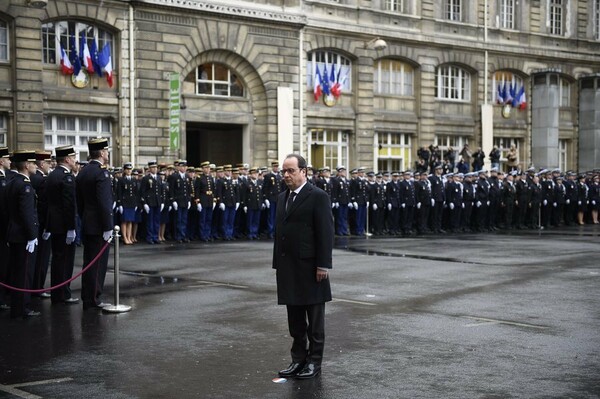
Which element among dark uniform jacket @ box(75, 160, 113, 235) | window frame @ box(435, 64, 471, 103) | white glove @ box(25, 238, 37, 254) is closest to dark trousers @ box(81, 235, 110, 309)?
dark uniform jacket @ box(75, 160, 113, 235)

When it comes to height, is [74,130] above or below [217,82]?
below

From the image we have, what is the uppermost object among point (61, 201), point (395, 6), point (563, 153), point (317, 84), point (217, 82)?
point (395, 6)

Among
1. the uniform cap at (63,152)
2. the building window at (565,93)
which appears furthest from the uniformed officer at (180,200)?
the building window at (565,93)

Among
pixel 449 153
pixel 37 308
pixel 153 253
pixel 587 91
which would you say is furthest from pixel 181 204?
pixel 587 91

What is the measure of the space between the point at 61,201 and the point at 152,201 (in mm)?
9854

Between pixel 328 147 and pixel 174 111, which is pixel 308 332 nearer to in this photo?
pixel 174 111

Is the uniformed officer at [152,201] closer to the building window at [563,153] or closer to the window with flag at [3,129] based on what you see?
the window with flag at [3,129]

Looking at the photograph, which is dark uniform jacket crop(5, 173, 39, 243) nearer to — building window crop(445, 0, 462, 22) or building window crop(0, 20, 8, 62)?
building window crop(0, 20, 8, 62)

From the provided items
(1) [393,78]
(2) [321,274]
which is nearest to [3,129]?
(1) [393,78]

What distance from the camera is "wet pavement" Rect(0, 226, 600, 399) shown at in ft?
23.9

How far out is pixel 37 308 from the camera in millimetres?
11469

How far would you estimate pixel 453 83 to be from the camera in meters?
40.2

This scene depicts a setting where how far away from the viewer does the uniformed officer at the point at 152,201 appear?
21.6 metres

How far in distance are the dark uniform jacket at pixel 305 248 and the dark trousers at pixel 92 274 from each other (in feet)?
14.5
